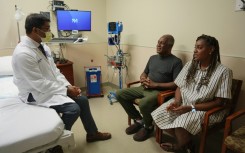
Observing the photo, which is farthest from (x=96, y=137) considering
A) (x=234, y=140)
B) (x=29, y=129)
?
(x=234, y=140)

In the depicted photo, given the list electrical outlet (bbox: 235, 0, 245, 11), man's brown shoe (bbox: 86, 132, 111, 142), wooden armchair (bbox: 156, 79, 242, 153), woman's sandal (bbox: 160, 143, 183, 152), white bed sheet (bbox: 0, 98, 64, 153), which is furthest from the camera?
man's brown shoe (bbox: 86, 132, 111, 142)

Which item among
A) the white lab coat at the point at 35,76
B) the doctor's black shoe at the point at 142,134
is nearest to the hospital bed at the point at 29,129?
the white lab coat at the point at 35,76

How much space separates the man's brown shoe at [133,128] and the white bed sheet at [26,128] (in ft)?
3.47

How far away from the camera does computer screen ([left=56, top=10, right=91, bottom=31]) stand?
11.0ft

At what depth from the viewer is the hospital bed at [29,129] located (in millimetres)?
1325

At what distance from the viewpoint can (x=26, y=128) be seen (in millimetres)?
1416

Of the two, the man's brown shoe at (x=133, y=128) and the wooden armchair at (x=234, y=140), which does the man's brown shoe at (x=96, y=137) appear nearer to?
the man's brown shoe at (x=133, y=128)

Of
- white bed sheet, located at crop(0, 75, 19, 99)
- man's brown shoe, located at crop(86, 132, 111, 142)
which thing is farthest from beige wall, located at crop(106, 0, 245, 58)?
white bed sheet, located at crop(0, 75, 19, 99)

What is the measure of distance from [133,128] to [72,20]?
2195 mm

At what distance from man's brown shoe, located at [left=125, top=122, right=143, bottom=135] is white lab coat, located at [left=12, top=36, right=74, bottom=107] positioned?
92 centimetres

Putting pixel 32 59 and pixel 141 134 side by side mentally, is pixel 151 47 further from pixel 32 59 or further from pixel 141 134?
pixel 32 59

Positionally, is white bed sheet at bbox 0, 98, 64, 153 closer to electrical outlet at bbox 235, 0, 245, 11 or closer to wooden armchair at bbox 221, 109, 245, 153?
wooden armchair at bbox 221, 109, 245, 153

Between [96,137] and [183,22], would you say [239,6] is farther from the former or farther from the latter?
[96,137]

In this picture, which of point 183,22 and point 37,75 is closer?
point 37,75
